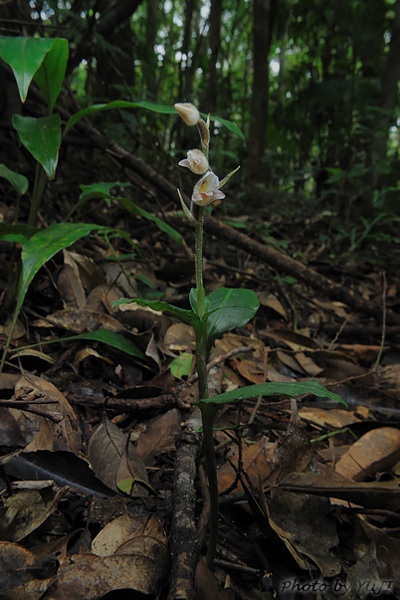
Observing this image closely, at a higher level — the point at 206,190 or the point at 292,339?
the point at 206,190

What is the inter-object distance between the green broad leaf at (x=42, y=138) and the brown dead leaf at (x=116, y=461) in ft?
2.99

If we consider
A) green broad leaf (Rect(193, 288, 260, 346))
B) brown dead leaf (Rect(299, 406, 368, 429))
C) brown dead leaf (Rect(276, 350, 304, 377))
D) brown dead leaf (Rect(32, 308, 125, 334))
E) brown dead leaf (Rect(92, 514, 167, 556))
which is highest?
green broad leaf (Rect(193, 288, 260, 346))

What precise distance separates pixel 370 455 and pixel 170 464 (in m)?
0.67

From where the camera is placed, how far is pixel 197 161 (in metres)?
0.82

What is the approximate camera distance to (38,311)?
5.91 ft

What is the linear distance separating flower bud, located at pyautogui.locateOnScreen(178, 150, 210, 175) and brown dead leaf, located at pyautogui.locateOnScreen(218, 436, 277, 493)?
84 cm

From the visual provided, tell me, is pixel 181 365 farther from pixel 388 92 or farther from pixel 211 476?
pixel 388 92

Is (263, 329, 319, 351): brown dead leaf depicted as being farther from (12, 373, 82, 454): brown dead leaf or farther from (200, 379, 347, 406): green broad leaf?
(200, 379, 347, 406): green broad leaf

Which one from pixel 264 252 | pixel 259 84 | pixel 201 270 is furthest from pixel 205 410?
pixel 259 84

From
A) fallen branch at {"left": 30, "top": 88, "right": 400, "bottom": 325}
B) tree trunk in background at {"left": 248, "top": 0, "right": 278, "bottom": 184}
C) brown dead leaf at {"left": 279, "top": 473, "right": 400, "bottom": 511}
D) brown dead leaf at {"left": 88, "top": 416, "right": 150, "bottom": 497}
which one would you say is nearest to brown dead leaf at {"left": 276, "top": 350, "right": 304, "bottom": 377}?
fallen branch at {"left": 30, "top": 88, "right": 400, "bottom": 325}

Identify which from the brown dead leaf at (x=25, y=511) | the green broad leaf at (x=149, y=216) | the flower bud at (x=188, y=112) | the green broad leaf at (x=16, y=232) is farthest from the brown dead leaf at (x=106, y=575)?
the green broad leaf at (x=149, y=216)

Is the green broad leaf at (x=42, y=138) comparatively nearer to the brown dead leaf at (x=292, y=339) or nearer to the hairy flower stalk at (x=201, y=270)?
the hairy flower stalk at (x=201, y=270)

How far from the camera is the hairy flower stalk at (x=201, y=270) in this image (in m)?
0.80

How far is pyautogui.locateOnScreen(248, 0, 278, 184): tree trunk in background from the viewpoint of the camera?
512cm
